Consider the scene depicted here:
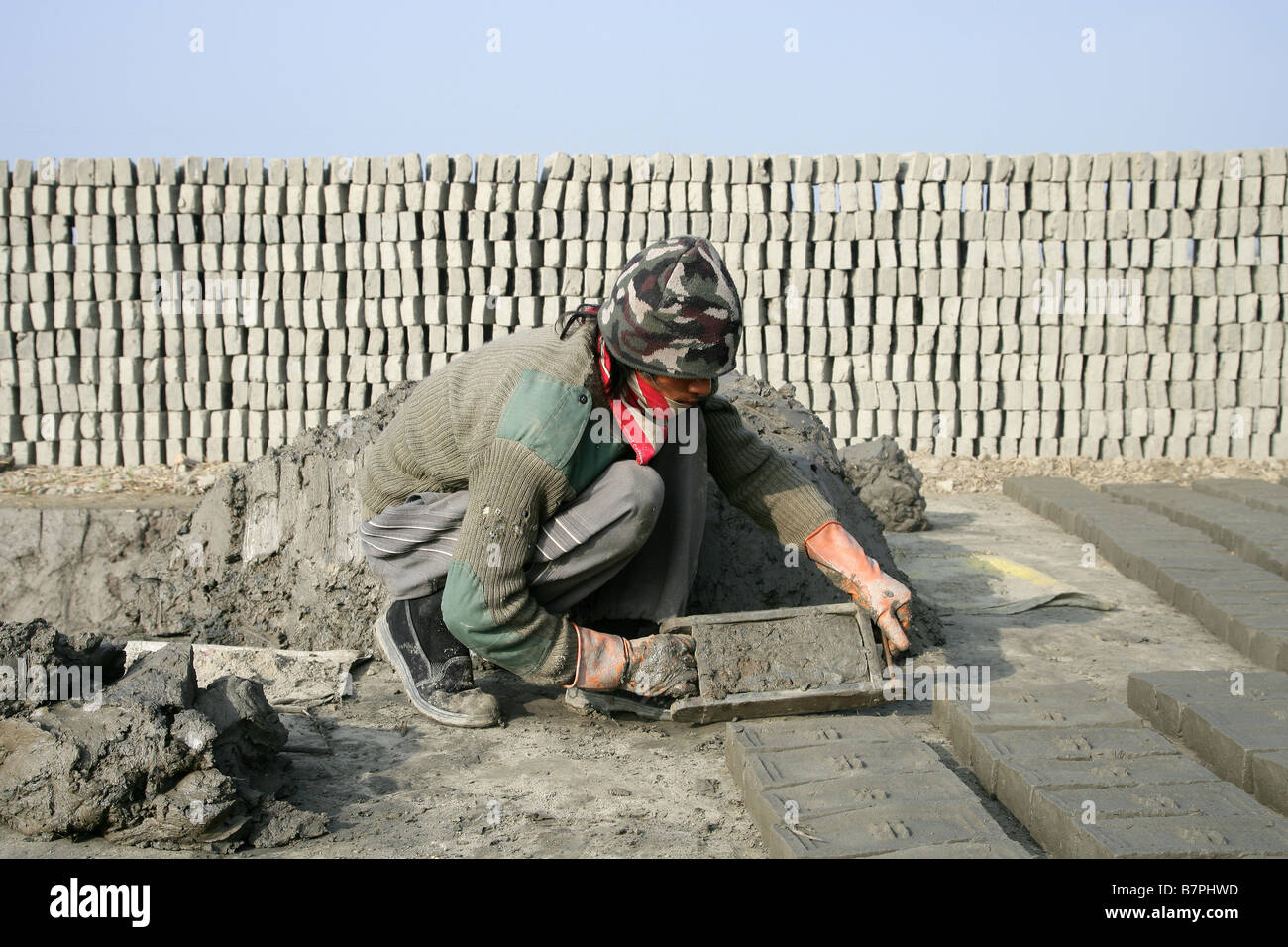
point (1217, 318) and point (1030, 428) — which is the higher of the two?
point (1217, 318)

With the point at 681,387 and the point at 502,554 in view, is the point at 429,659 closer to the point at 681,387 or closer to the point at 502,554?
the point at 502,554

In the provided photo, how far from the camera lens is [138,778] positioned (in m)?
2.48

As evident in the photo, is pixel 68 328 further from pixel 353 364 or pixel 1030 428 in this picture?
pixel 1030 428

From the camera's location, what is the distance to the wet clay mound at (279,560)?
435 cm

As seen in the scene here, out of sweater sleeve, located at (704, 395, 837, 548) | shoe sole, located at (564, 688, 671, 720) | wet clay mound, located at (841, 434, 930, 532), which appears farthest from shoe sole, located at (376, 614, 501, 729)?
wet clay mound, located at (841, 434, 930, 532)

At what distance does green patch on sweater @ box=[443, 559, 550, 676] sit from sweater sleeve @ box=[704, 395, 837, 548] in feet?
3.12

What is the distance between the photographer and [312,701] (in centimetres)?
358

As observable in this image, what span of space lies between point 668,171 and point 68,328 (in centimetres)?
552

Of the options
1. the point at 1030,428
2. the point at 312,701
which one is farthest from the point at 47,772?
the point at 1030,428

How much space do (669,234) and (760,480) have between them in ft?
21.5

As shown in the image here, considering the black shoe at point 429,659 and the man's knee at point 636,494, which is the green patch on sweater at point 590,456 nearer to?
the man's knee at point 636,494

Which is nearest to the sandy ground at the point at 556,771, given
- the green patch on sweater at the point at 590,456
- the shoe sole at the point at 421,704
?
the shoe sole at the point at 421,704

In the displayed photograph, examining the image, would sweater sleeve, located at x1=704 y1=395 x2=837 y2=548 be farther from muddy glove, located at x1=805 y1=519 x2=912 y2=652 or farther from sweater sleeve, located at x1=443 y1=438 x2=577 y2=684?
sweater sleeve, located at x1=443 y1=438 x2=577 y2=684

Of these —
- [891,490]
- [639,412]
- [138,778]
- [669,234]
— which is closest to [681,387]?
[639,412]
